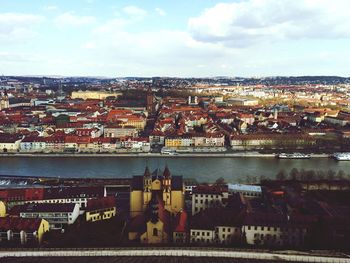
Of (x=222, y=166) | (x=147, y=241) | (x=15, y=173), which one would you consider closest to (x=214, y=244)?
(x=147, y=241)

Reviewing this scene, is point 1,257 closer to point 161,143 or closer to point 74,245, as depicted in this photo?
point 74,245

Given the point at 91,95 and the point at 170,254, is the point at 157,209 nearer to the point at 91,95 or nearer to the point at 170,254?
the point at 170,254

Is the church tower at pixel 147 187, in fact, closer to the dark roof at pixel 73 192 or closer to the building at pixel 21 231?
the dark roof at pixel 73 192

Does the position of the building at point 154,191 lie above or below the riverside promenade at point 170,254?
above

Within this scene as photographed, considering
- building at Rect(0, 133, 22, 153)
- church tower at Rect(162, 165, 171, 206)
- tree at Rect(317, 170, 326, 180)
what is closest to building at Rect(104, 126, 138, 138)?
building at Rect(0, 133, 22, 153)

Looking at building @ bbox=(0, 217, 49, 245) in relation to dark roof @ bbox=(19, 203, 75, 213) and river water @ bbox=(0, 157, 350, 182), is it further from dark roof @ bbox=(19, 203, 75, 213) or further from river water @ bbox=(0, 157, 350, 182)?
river water @ bbox=(0, 157, 350, 182)

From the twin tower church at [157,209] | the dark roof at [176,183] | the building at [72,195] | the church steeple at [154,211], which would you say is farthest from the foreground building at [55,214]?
the dark roof at [176,183]

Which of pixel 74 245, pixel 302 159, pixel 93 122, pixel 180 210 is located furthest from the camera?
pixel 93 122
